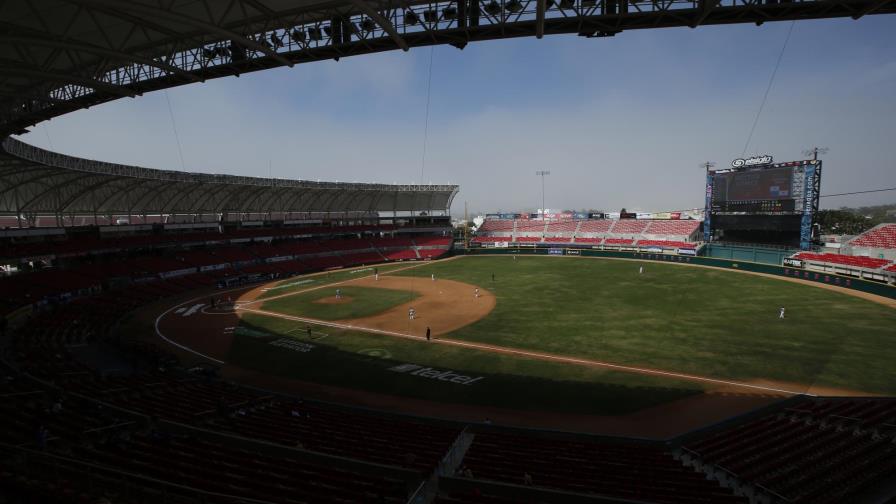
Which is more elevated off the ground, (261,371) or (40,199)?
(40,199)

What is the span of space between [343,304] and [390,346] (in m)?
14.2

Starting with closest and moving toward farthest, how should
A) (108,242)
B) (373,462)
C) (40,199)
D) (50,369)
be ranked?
(373,462) → (50,369) → (40,199) → (108,242)

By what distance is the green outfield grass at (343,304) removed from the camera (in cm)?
3616

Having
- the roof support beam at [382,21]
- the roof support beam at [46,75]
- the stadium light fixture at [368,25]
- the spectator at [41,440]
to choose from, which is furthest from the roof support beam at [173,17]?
the spectator at [41,440]

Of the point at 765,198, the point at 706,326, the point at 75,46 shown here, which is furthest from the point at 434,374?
the point at 765,198

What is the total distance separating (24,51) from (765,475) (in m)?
25.4

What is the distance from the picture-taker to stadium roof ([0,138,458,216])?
34.1 metres

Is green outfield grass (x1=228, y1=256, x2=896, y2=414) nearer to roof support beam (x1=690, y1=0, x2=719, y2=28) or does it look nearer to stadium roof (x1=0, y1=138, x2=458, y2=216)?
roof support beam (x1=690, y1=0, x2=719, y2=28)

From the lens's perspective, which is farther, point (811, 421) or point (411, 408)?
point (411, 408)

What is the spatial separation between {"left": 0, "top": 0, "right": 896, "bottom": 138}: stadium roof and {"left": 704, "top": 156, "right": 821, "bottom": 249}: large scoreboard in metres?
55.0

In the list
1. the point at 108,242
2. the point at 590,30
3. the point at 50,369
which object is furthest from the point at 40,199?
the point at 590,30

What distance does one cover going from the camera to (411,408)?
59.7ft

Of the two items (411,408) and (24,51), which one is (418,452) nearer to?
(411,408)

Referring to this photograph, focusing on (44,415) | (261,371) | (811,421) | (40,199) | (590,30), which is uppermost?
(590,30)
